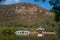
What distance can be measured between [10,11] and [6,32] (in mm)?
3050

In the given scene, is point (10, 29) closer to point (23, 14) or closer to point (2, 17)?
point (2, 17)

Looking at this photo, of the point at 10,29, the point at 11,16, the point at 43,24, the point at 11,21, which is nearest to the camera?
the point at 10,29

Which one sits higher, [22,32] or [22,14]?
[22,32]

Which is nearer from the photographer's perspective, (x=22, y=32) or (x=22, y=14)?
(x=22, y=32)

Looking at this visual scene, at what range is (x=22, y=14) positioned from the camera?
12.8 m

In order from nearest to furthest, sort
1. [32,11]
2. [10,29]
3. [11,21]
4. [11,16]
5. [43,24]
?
[10,29]
[43,24]
[11,21]
[11,16]
[32,11]

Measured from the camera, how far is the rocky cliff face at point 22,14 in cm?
1081

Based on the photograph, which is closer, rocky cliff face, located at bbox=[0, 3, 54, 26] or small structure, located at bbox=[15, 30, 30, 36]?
small structure, located at bbox=[15, 30, 30, 36]

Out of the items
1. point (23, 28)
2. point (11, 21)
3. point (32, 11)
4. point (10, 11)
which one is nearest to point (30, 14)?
point (32, 11)

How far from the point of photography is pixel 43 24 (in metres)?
9.95

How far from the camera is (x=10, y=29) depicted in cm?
917

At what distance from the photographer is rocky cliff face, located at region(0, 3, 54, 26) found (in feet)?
35.5

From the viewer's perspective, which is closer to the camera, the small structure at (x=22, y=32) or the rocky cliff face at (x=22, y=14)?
the small structure at (x=22, y=32)

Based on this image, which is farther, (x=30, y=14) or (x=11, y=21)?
(x=30, y=14)
